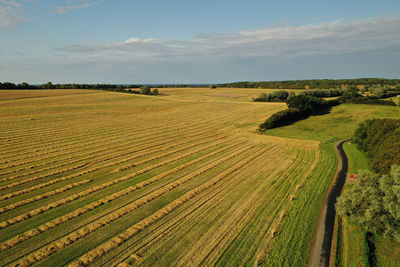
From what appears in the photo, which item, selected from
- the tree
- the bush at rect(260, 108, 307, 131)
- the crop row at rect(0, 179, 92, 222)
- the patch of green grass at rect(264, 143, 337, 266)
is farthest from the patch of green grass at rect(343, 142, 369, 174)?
the crop row at rect(0, 179, 92, 222)

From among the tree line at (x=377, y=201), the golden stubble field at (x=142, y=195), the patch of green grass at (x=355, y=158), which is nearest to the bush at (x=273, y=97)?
the golden stubble field at (x=142, y=195)

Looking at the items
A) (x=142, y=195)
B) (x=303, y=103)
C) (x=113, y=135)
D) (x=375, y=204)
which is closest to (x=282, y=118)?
(x=303, y=103)

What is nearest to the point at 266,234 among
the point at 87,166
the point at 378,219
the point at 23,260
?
the point at 378,219

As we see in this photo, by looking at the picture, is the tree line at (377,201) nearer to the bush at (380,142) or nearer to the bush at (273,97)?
the bush at (380,142)

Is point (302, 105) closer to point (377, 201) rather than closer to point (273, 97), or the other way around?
point (273, 97)

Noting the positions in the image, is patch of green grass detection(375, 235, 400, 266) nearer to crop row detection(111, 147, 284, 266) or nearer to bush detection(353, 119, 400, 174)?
bush detection(353, 119, 400, 174)

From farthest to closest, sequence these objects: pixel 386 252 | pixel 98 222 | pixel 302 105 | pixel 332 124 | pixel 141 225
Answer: pixel 302 105
pixel 332 124
pixel 98 222
pixel 141 225
pixel 386 252

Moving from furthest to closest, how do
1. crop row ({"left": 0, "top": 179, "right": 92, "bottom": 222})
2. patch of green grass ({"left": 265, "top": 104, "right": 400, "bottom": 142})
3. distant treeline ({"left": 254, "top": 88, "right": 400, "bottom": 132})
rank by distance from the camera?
distant treeline ({"left": 254, "top": 88, "right": 400, "bottom": 132}) → patch of green grass ({"left": 265, "top": 104, "right": 400, "bottom": 142}) → crop row ({"left": 0, "top": 179, "right": 92, "bottom": 222})
